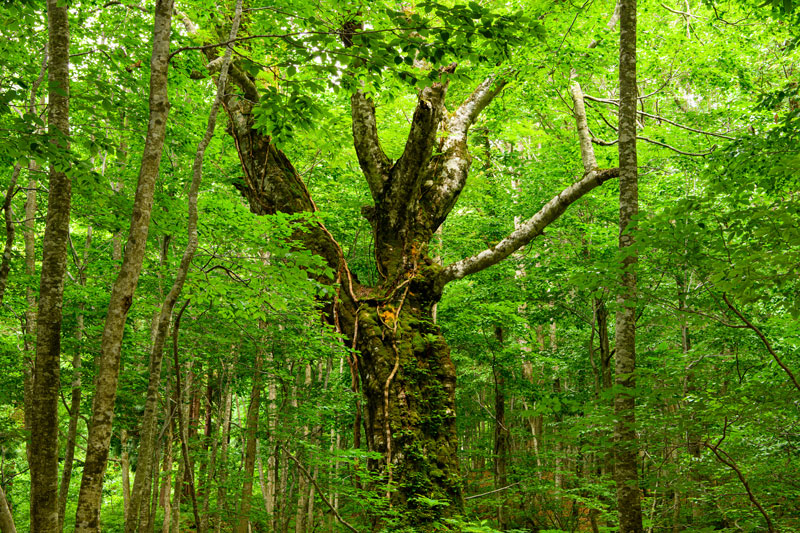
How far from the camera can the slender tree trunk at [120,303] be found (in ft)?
10.2

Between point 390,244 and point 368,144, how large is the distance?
1592 millimetres

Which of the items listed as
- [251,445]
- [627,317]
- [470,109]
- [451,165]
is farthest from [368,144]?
[251,445]

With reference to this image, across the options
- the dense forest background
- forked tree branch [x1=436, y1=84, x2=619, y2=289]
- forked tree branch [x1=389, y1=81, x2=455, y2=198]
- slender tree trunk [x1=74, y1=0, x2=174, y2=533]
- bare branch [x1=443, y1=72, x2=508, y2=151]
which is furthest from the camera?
bare branch [x1=443, y1=72, x2=508, y2=151]

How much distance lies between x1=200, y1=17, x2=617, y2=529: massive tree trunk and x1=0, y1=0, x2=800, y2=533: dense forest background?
0.14 ft

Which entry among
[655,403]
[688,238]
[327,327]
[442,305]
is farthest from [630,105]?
[442,305]

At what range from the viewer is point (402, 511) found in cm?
580

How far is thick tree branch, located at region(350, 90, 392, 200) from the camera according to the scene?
7789 millimetres

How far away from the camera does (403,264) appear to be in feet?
25.6

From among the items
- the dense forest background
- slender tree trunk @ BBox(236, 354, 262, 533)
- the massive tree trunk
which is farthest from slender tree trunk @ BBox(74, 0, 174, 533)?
slender tree trunk @ BBox(236, 354, 262, 533)

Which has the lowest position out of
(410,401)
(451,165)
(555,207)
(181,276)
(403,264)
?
(410,401)

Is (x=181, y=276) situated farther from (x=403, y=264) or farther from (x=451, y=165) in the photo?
(x=451, y=165)

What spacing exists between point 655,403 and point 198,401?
49.9ft

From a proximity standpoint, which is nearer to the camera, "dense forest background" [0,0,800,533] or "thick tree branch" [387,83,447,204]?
"dense forest background" [0,0,800,533]

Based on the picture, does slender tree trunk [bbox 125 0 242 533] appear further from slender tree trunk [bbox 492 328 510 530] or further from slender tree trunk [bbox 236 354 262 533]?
slender tree trunk [bbox 492 328 510 530]
